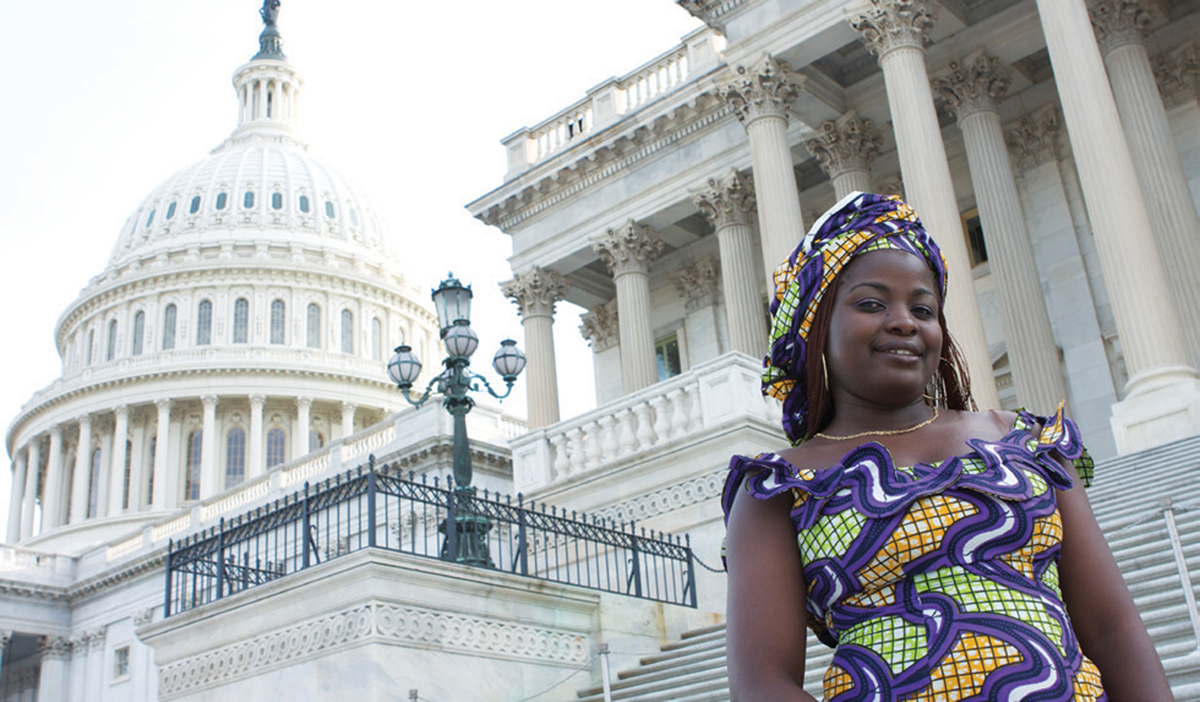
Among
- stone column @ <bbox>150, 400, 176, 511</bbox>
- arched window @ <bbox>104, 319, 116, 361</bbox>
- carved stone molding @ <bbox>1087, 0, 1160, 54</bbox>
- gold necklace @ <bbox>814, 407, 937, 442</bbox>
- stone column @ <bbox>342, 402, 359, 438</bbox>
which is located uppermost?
arched window @ <bbox>104, 319, 116, 361</bbox>

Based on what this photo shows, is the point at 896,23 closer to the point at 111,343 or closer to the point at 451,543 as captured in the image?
the point at 451,543

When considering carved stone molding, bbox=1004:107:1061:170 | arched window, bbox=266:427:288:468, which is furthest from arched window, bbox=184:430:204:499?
carved stone molding, bbox=1004:107:1061:170

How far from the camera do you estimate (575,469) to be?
18094 millimetres

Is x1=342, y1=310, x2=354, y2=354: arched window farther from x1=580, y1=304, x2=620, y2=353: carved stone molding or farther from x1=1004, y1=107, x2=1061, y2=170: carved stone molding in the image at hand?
x1=1004, y1=107, x2=1061, y2=170: carved stone molding

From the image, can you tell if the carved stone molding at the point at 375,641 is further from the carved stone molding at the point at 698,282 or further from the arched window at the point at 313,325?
the arched window at the point at 313,325

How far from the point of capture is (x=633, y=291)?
28234 mm

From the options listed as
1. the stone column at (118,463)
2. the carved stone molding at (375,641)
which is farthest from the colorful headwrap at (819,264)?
the stone column at (118,463)

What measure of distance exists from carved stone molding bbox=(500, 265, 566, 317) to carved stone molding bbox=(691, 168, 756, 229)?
203 inches

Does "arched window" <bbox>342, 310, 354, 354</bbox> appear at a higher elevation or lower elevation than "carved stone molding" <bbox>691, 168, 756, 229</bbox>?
higher

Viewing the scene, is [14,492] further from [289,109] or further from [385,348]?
[289,109]

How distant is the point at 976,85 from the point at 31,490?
7335cm

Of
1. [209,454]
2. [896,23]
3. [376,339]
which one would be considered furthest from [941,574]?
[376,339]

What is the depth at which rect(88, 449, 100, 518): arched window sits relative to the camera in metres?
75.0

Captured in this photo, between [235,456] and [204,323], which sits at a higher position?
[204,323]
